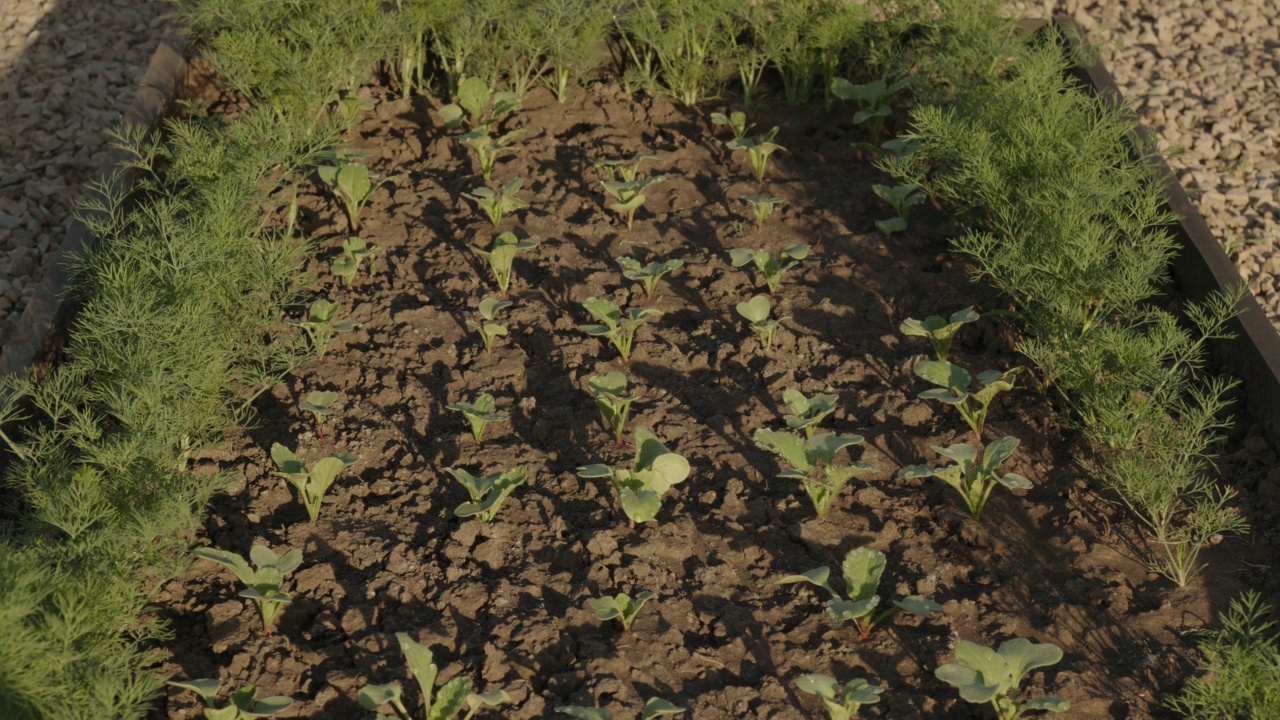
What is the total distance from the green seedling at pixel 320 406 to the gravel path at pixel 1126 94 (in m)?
1.43

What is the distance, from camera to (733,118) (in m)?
5.10

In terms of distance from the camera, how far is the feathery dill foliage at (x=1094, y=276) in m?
3.47

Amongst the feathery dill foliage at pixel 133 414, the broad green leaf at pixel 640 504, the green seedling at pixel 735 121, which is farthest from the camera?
the green seedling at pixel 735 121

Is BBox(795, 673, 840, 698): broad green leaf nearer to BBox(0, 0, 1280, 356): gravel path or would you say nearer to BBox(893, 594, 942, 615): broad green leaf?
BBox(893, 594, 942, 615): broad green leaf

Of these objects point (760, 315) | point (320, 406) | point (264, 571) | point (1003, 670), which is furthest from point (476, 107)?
point (1003, 670)

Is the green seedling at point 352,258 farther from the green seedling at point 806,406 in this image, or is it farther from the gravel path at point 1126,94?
the green seedling at point 806,406

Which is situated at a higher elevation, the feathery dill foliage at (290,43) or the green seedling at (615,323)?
the feathery dill foliage at (290,43)

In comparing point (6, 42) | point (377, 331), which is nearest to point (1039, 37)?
point (377, 331)

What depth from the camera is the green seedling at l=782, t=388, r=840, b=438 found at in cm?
362

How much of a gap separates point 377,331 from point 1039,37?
128 inches

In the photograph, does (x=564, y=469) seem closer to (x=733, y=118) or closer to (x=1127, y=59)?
(x=733, y=118)

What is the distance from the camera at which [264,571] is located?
125 inches

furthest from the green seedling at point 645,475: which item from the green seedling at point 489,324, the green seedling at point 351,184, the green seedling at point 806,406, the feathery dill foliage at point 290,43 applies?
the feathery dill foliage at point 290,43

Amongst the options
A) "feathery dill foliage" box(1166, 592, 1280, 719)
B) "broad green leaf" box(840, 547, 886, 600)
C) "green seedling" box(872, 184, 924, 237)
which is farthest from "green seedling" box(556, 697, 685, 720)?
"green seedling" box(872, 184, 924, 237)
